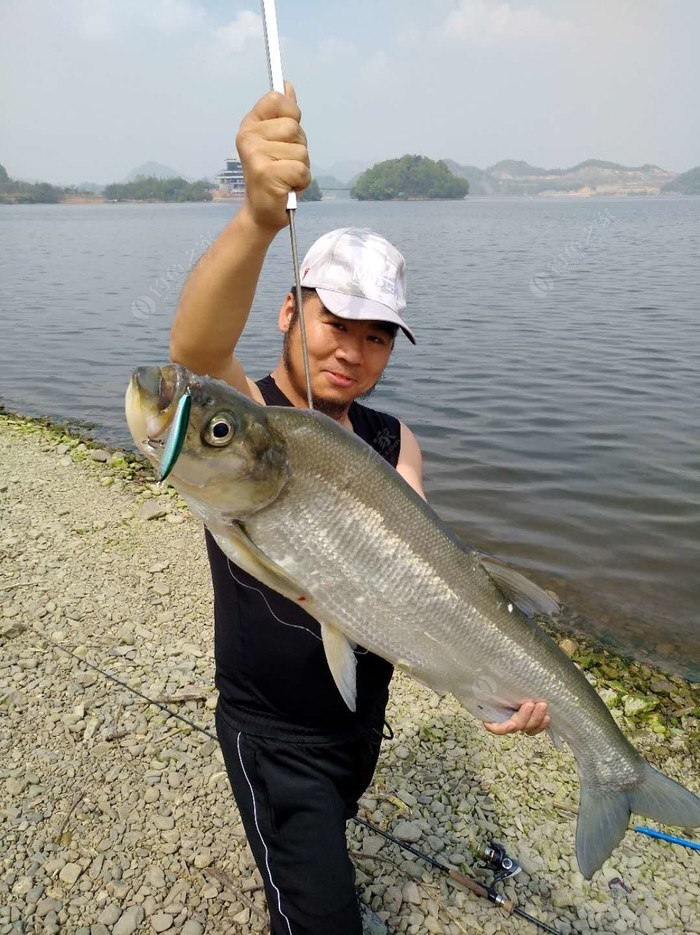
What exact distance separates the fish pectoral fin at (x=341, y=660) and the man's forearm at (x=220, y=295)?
104 cm

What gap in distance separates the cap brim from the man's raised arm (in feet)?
1.74

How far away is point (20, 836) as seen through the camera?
3.84 m

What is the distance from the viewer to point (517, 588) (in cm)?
267

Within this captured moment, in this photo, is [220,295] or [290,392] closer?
[220,295]

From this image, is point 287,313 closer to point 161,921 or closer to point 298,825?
point 298,825

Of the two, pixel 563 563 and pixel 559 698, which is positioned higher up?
pixel 559 698

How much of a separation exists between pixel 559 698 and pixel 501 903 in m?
1.56

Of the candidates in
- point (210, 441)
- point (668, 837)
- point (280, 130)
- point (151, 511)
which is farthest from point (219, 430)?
point (151, 511)

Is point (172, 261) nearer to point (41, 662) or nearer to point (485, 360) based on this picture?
point (485, 360)

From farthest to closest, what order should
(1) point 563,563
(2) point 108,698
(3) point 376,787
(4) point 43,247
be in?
(4) point 43,247 → (1) point 563,563 → (2) point 108,698 → (3) point 376,787

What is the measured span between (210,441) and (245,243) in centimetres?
77

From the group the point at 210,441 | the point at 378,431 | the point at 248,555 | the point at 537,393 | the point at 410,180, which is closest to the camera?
the point at 210,441

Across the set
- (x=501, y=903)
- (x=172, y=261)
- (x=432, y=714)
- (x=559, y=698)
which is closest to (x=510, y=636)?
(x=559, y=698)

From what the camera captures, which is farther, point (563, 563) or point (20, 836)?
point (563, 563)
